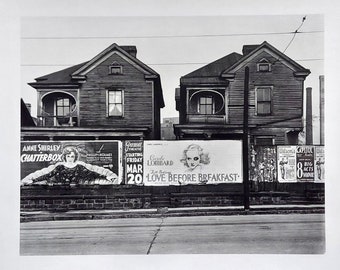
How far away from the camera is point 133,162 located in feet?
22.3

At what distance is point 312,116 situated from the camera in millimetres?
6398

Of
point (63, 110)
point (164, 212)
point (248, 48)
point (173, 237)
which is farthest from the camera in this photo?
point (63, 110)

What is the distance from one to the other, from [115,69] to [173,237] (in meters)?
2.40

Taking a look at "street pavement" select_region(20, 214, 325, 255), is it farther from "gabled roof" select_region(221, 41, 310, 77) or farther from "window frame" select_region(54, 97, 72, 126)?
"gabled roof" select_region(221, 41, 310, 77)

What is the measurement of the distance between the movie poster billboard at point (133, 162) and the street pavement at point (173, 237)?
61 centimetres

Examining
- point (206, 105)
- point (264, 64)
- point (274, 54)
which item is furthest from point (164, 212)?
point (274, 54)

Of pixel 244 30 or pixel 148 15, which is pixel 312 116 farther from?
pixel 148 15

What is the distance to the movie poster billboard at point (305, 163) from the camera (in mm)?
6508

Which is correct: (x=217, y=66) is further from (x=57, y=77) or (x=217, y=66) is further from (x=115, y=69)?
(x=57, y=77)

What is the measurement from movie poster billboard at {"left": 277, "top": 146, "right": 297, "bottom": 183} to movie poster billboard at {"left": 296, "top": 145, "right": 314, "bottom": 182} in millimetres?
69

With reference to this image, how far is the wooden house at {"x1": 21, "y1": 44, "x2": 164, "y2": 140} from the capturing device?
6539 millimetres

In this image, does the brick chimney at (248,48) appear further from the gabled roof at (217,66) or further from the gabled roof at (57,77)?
the gabled roof at (57,77)

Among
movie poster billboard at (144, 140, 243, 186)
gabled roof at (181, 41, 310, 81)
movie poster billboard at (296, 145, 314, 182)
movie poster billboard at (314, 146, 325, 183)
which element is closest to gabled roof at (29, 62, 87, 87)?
movie poster billboard at (144, 140, 243, 186)
